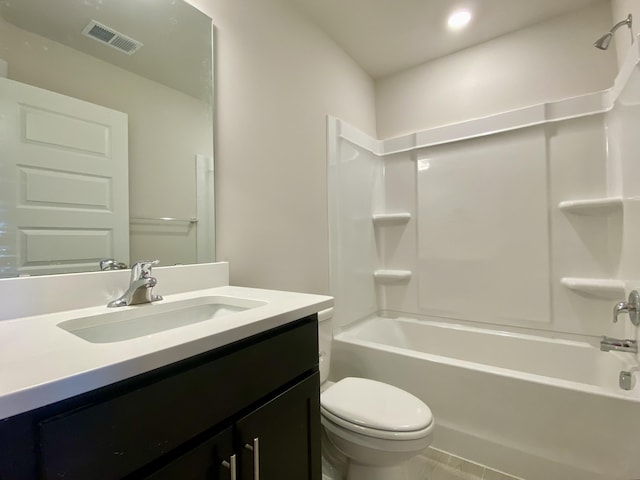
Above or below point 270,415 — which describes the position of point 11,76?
above

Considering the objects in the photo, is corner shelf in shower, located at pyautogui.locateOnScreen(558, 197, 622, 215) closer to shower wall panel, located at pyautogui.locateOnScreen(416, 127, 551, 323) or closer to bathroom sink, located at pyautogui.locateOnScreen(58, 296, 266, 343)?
shower wall panel, located at pyautogui.locateOnScreen(416, 127, 551, 323)

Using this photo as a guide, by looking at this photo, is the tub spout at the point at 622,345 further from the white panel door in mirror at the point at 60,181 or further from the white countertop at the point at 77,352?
the white panel door in mirror at the point at 60,181

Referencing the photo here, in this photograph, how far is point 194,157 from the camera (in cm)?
123

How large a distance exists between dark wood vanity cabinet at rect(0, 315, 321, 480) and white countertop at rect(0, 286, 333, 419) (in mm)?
32

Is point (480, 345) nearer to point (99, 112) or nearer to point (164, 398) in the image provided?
point (164, 398)

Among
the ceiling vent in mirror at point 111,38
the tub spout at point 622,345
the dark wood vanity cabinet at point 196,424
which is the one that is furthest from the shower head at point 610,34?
the ceiling vent in mirror at point 111,38

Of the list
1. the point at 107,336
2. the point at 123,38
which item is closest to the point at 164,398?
the point at 107,336

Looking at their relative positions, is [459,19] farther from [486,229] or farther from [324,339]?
[324,339]

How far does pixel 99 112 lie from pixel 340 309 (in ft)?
5.24

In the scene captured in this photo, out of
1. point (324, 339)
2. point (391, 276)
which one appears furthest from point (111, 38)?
point (391, 276)

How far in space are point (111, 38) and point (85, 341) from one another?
102cm

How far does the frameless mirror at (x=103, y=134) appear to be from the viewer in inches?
32.2

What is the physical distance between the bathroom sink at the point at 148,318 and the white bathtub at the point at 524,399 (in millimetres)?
1019

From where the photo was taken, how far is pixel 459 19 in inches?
74.5
